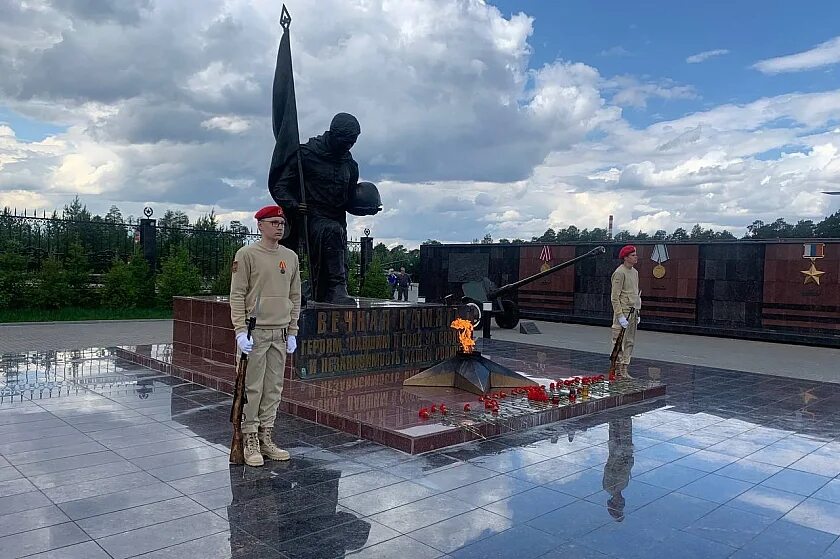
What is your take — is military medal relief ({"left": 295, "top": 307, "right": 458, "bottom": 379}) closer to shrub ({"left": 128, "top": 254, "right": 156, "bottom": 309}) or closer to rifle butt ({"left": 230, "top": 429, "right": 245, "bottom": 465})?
rifle butt ({"left": 230, "top": 429, "right": 245, "bottom": 465})

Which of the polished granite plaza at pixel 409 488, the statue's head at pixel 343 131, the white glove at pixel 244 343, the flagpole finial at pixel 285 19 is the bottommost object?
the polished granite plaza at pixel 409 488

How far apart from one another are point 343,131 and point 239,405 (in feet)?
13.7

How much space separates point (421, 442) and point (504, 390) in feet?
6.54

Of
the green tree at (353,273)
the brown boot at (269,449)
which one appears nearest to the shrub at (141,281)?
the green tree at (353,273)

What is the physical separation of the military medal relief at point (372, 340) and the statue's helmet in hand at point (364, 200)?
134 cm

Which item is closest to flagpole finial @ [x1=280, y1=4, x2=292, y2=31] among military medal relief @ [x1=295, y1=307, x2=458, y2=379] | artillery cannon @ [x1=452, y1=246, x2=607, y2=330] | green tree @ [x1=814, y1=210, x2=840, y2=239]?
military medal relief @ [x1=295, y1=307, x2=458, y2=379]

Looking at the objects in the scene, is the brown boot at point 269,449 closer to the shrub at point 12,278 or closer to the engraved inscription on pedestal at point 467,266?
the shrub at point 12,278

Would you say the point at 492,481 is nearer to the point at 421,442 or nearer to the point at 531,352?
the point at 421,442

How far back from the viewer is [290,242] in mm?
7910

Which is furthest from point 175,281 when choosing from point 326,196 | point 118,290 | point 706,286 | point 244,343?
point 244,343

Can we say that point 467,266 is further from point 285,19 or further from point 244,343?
point 244,343

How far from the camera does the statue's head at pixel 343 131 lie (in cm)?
753

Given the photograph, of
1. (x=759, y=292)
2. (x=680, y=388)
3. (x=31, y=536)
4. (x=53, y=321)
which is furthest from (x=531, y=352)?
(x=53, y=321)

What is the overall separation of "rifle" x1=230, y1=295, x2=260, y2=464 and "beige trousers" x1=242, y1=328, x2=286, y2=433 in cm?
4
